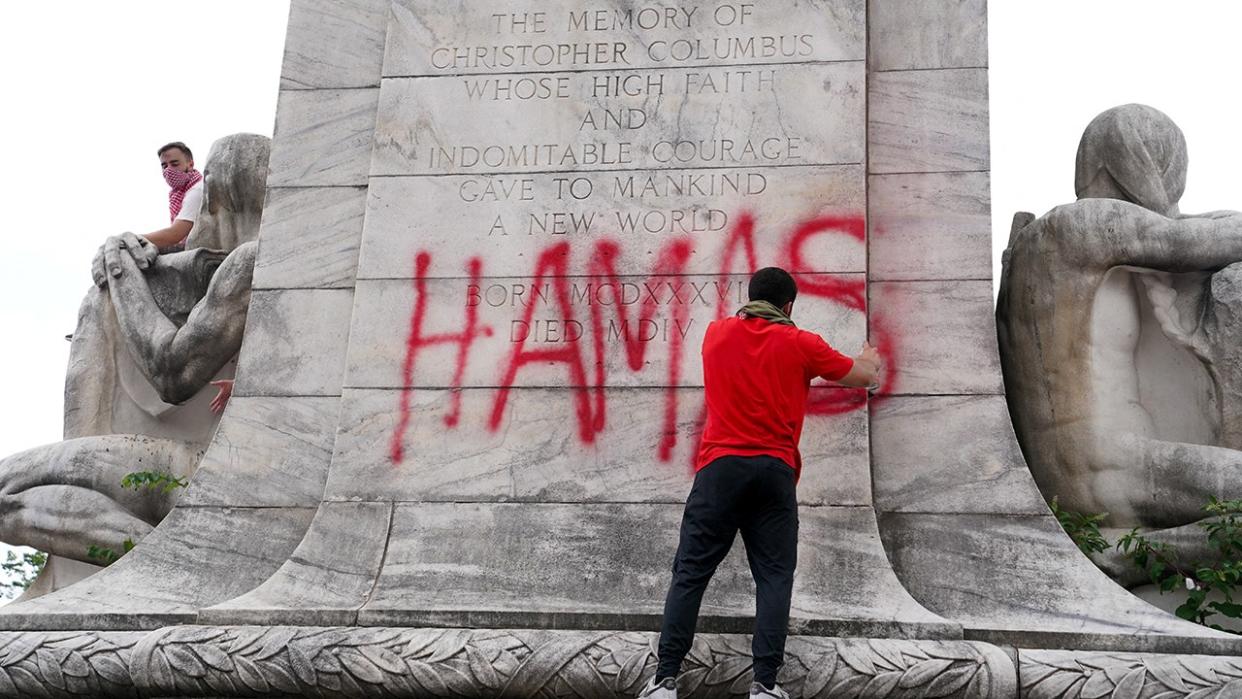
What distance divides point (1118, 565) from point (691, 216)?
3154 millimetres

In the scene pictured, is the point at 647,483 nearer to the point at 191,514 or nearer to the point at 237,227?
the point at 191,514

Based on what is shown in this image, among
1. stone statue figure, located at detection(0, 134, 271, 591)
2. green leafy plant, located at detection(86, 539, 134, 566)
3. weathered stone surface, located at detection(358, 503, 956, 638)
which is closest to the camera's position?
weathered stone surface, located at detection(358, 503, 956, 638)

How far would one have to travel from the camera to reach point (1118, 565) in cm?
1000

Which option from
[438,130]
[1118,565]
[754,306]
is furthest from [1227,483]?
[438,130]

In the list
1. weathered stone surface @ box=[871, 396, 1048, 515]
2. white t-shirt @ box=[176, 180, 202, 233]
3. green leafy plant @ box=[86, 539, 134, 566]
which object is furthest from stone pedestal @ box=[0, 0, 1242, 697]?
white t-shirt @ box=[176, 180, 202, 233]

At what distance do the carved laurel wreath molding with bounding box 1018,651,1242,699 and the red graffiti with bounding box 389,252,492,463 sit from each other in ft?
11.6

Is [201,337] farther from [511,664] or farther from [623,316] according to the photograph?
[511,664]

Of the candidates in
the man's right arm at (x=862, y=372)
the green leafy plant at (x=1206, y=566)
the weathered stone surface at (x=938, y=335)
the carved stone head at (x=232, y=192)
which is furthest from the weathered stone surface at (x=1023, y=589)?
the carved stone head at (x=232, y=192)

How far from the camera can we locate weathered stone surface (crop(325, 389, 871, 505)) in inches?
384

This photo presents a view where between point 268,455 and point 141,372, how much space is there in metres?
1.79

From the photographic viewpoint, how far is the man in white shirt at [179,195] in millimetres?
12508

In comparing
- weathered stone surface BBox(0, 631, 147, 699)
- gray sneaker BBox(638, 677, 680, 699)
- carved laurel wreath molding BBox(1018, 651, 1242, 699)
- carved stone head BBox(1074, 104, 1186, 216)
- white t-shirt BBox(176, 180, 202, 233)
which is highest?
carved stone head BBox(1074, 104, 1186, 216)

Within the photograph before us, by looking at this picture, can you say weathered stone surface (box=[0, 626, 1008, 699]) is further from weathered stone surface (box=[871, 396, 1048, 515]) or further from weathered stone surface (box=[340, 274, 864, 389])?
weathered stone surface (box=[340, 274, 864, 389])

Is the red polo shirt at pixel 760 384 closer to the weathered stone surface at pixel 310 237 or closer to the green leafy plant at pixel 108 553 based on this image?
the weathered stone surface at pixel 310 237
